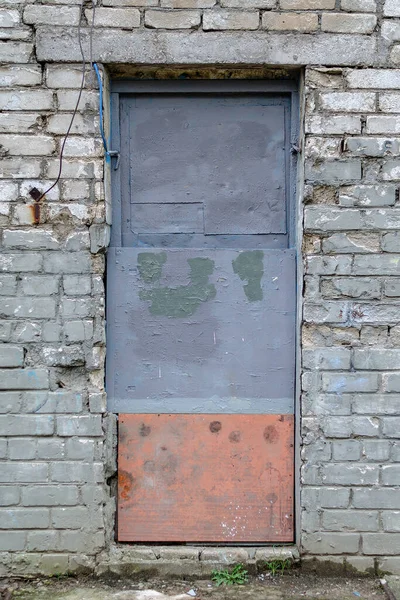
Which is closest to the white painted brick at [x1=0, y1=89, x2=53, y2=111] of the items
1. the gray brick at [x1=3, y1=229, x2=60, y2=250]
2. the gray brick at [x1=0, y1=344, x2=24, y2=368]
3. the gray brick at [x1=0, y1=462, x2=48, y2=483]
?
the gray brick at [x1=3, y1=229, x2=60, y2=250]

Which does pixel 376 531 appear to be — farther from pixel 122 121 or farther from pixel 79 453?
pixel 122 121

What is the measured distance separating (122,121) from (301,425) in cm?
197

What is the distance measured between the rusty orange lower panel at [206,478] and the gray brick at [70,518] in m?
0.21

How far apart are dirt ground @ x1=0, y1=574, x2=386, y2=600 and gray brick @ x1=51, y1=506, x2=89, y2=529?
29 centimetres

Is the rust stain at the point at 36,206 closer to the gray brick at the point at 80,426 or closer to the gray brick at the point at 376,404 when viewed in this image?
the gray brick at the point at 80,426

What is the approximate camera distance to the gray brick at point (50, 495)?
3.14 metres

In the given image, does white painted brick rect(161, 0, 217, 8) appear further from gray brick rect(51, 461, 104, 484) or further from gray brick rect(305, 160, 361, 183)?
gray brick rect(51, 461, 104, 484)

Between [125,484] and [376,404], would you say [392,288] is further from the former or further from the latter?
[125,484]

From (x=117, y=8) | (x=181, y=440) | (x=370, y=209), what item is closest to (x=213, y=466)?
(x=181, y=440)

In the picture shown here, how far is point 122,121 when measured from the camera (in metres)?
3.32

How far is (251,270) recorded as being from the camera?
3264 mm

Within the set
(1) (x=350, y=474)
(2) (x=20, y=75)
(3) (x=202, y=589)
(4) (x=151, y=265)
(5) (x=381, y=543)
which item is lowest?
(3) (x=202, y=589)

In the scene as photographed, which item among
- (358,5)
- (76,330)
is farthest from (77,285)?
(358,5)

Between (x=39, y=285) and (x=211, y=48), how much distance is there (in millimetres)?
1567
